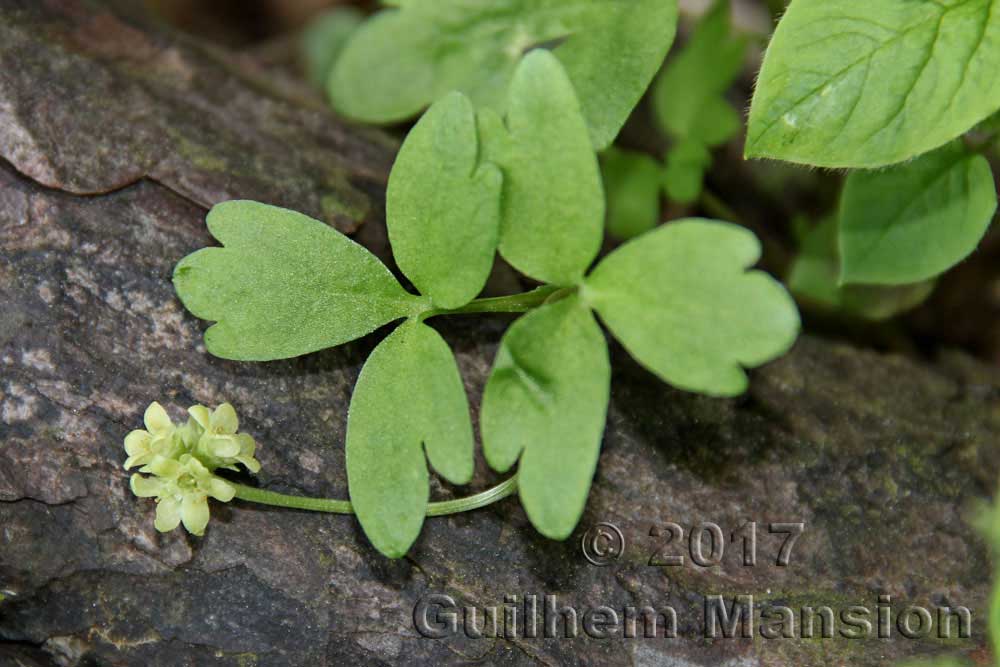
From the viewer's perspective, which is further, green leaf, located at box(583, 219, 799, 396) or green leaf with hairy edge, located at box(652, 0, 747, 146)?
green leaf with hairy edge, located at box(652, 0, 747, 146)

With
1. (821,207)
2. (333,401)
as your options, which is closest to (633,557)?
(333,401)

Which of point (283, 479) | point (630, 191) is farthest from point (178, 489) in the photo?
point (630, 191)

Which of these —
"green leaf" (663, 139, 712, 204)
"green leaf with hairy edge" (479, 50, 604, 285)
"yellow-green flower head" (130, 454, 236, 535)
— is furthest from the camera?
"green leaf" (663, 139, 712, 204)

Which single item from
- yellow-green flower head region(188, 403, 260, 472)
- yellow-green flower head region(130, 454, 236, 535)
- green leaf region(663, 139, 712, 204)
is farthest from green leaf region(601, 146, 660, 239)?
yellow-green flower head region(130, 454, 236, 535)

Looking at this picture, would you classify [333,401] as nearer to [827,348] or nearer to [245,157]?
[245,157]

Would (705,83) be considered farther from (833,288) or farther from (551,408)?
(551,408)

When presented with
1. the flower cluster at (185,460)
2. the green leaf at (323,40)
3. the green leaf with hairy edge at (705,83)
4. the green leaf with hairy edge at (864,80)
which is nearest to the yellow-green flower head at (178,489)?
the flower cluster at (185,460)

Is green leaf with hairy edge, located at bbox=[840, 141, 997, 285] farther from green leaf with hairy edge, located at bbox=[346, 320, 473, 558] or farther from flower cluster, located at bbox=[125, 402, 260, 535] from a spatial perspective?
flower cluster, located at bbox=[125, 402, 260, 535]
